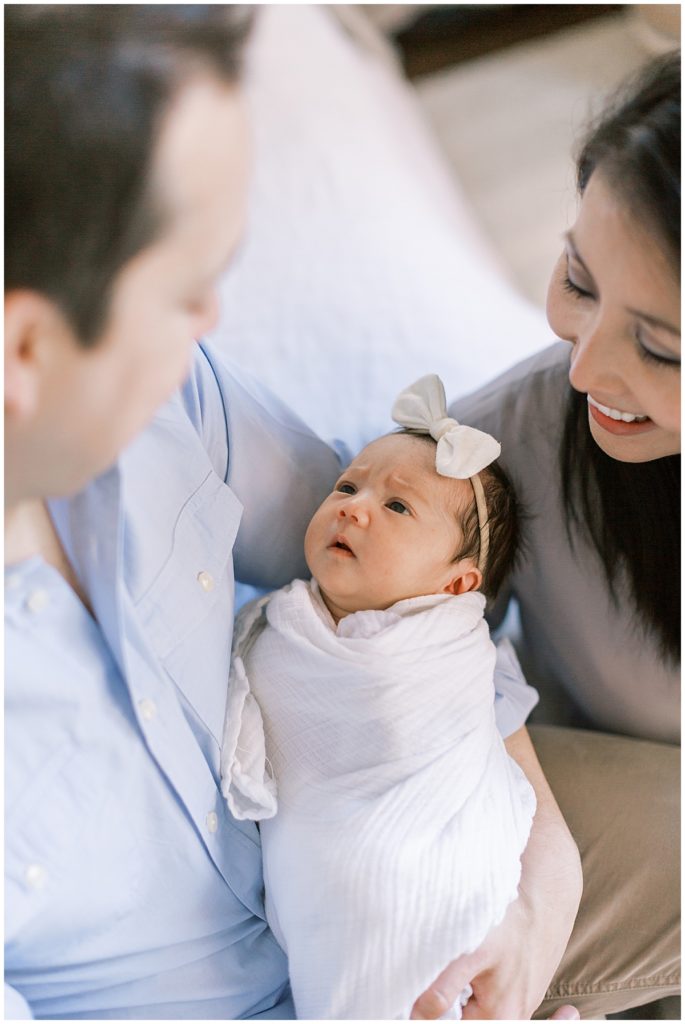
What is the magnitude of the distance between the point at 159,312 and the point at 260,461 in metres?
0.47

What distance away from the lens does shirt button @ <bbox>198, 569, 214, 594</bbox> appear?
977 millimetres

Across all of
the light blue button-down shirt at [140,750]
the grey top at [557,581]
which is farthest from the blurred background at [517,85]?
the light blue button-down shirt at [140,750]

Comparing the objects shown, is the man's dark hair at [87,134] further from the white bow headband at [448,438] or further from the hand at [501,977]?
the hand at [501,977]

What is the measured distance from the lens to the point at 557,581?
3.93 ft

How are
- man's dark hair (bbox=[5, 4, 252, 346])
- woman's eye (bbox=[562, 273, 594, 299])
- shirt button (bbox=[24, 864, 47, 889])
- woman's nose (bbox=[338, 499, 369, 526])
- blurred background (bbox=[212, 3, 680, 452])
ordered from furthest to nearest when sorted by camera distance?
1. blurred background (bbox=[212, 3, 680, 452])
2. woman's nose (bbox=[338, 499, 369, 526])
3. woman's eye (bbox=[562, 273, 594, 299])
4. shirt button (bbox=[24, 864, 47, 889])
5. man's dark hair (bbox=[5, 4, 252, 346])

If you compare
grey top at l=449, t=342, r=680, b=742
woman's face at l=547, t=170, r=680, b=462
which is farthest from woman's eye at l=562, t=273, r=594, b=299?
grey top at l=449, t=342, r=680, b=742

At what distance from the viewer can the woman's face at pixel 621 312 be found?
31.8 inches

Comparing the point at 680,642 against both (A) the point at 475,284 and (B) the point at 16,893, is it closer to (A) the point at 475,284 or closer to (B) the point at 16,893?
(B) the point at 16,893

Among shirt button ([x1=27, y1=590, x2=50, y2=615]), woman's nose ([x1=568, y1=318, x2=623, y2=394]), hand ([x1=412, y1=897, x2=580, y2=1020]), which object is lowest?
hand ([x1=412, y1=897, x2=580, y2=1020])

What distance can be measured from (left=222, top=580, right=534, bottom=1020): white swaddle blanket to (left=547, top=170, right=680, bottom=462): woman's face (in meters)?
0.31

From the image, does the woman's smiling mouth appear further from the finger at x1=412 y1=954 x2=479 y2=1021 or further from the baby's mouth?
the finger at x1=412 y1=954 x2=479 y2=1021

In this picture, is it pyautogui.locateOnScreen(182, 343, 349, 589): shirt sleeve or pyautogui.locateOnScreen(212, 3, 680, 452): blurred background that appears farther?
pyautogui.locateOnScreen(212, 3, 680, 452): blurred background

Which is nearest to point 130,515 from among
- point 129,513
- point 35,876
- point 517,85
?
point 129,513

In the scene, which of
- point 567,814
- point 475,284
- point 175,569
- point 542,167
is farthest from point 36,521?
point 542,167
